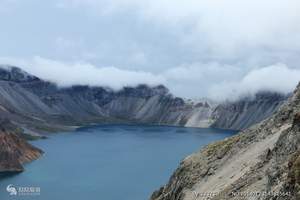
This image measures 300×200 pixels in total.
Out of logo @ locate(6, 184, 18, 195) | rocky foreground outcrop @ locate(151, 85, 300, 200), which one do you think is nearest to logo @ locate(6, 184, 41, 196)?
logo @ locate(6, 184, 18, 195)

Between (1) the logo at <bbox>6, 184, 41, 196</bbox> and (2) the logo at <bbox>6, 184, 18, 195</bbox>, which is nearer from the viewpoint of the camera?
(2) the logo at <bbox>6, 184, 18, 195</bbox>

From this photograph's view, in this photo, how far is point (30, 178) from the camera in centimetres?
16912

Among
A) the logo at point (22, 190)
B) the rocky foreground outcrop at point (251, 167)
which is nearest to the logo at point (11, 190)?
the logo at point (22, 190)

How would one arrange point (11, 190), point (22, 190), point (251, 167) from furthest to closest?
point (22, 190), point (11, 190), point (251, 167)

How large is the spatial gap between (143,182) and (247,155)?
11569 cm

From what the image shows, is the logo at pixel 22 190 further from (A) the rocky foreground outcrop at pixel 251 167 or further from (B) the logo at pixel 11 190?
(A) the rocky foreground outcrop at pixel 251 167

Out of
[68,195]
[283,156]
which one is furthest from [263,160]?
[68,195]

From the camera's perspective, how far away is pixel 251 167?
37344mm

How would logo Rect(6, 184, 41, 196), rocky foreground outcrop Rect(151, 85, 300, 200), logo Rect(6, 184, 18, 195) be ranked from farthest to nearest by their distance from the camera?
1. logo Rect(6, 184, 41, 196)
2. logo Rect(6, 184, 18, 195)
3. rocky foreground outcrop Rect(151, 85, 300, 200)

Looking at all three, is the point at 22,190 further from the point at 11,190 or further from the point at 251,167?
the point at 251,167

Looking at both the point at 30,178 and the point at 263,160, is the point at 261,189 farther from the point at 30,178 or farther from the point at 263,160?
the point at 30,178

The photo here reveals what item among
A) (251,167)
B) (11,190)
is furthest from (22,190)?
(251,167)

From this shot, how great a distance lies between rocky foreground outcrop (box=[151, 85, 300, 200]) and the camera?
26636mm

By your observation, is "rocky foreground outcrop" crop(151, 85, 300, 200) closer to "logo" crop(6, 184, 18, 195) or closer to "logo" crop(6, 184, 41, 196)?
"logo" crop(6, 184, 41, 196)
